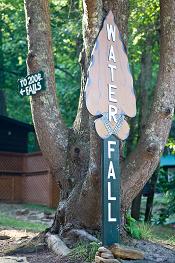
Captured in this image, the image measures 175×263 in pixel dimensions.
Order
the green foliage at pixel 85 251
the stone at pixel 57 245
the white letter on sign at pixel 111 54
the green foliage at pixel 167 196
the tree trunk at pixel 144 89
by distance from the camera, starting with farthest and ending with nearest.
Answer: the green foliage at pixel 167 196, the tree trunk at pixel 144 89, the stone at pixel 57 245, the green foliage at pixel 85 251, the white letter on sign at pixel 111 54

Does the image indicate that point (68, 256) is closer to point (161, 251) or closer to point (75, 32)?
point (161, 251)

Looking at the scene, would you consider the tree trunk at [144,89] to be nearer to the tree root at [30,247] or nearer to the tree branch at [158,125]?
the tree branch at [158,125]

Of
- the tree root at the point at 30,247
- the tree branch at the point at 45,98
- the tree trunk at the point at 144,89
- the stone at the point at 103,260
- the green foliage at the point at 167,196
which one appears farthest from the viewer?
the green foliage at the point at 167,196

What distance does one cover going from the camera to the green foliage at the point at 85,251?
20.4 ft

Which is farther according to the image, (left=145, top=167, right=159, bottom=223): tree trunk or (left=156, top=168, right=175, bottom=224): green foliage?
(left=156, top=168, right=175, bottom=224): green foliage

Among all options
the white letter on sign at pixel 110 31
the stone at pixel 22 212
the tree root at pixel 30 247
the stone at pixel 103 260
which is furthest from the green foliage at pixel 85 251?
the stone at pixel 22 212

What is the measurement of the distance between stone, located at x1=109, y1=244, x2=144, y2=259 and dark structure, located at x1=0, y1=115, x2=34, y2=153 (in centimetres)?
1481

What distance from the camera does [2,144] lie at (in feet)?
68.8

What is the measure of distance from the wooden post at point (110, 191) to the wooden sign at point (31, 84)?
1.76 meters

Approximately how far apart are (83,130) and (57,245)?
66.2 inches

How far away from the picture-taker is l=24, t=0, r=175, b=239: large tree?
6969 mm

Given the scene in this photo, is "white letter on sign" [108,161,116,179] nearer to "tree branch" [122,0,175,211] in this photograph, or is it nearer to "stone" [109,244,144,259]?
"stone" [109,244,144,259]

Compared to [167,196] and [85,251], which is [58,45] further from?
[85,251]

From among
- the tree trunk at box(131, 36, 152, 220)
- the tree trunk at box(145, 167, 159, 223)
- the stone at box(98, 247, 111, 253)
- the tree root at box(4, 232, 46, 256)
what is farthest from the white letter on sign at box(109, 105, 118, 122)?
the tree trunk at box(145, 167, 159, 223)
